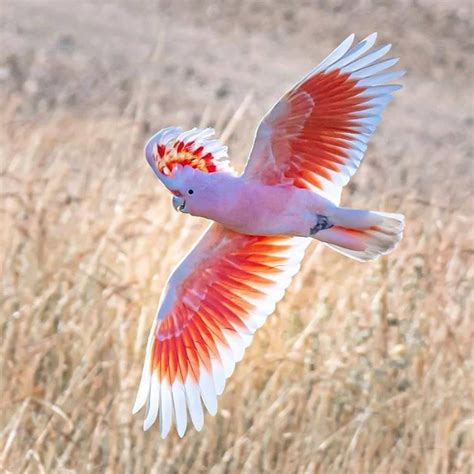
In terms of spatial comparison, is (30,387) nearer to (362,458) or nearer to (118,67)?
(362,458)

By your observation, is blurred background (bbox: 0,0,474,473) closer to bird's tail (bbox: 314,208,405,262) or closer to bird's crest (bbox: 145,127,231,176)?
bird's tail (bbox: 314,208,405,262)

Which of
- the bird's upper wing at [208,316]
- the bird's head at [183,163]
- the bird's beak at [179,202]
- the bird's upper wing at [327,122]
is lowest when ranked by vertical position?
the bird's upper wing at [208,316]

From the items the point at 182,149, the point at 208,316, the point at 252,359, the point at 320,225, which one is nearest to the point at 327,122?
the point at 320,225

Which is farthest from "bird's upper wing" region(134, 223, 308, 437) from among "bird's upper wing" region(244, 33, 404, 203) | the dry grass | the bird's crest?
the dry grass

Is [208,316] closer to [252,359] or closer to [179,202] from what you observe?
[179,202]

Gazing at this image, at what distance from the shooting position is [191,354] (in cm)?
289

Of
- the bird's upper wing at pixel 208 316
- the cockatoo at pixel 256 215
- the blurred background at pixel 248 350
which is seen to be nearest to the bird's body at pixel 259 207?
the cockatoo at pixel 256 215

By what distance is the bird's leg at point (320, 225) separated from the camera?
2.51 meters

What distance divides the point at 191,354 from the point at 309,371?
0.80 meters

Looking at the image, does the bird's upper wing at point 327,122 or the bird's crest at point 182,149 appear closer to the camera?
the bird's crest at point 182,149

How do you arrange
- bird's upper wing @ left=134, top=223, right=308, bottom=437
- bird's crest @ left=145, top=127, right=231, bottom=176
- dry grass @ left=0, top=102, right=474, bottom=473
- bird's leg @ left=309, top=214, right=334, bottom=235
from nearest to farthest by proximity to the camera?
bird's crest @ left=145, top=127, right=231, bottom=176 < bird's leg @ left=309, top=214, right=334, bottom=235 < bird's upper wing @ left=134, top=223, right=308, bottom=437 < dry grass @ left=0, top=102, right=474, bottom=473

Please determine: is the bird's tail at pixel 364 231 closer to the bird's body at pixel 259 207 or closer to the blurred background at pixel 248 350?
the bird's body at pixel 259 207

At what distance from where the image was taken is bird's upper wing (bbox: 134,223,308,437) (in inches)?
110

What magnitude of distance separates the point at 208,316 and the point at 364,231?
52 cm
